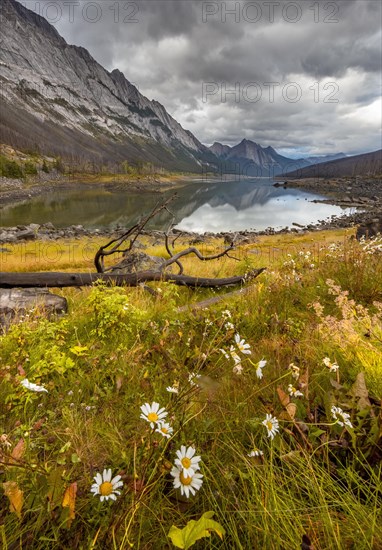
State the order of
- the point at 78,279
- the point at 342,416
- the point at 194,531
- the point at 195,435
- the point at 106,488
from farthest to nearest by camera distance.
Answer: the point at 78,279
the point at 195,435
the point at 342,416
the point at 106,488
the point at 194,531

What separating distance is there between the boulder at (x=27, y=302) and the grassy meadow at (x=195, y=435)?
756 mm

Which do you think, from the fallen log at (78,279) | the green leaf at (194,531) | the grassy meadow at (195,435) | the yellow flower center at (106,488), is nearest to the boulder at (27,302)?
the fallen log at (78,279)

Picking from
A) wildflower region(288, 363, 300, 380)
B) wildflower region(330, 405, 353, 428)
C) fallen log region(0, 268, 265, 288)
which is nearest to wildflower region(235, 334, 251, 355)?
wildflower region(288, 363, 300, 380)

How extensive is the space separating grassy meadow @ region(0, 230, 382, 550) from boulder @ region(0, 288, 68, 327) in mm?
756

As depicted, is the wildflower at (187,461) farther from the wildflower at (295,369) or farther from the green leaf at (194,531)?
the wildflower at (295,369)

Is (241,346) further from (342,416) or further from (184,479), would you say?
(184,479)

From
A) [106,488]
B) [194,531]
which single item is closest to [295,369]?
[194,531]

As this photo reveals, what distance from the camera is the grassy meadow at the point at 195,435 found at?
1168mm

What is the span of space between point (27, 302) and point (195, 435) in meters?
4.46

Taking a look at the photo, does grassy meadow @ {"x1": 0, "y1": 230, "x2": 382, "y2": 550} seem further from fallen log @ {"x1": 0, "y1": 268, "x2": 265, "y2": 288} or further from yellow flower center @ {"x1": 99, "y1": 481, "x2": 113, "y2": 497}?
fallen log @ {"x1": 0, "y1": 268, "x2": 265, "y2": 288}

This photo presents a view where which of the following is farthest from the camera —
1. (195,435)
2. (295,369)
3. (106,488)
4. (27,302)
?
(27,302)

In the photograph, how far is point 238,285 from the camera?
24.9 ft

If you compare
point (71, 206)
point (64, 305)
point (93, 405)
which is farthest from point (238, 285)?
point (71, 206)

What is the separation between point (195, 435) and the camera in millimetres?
1804
